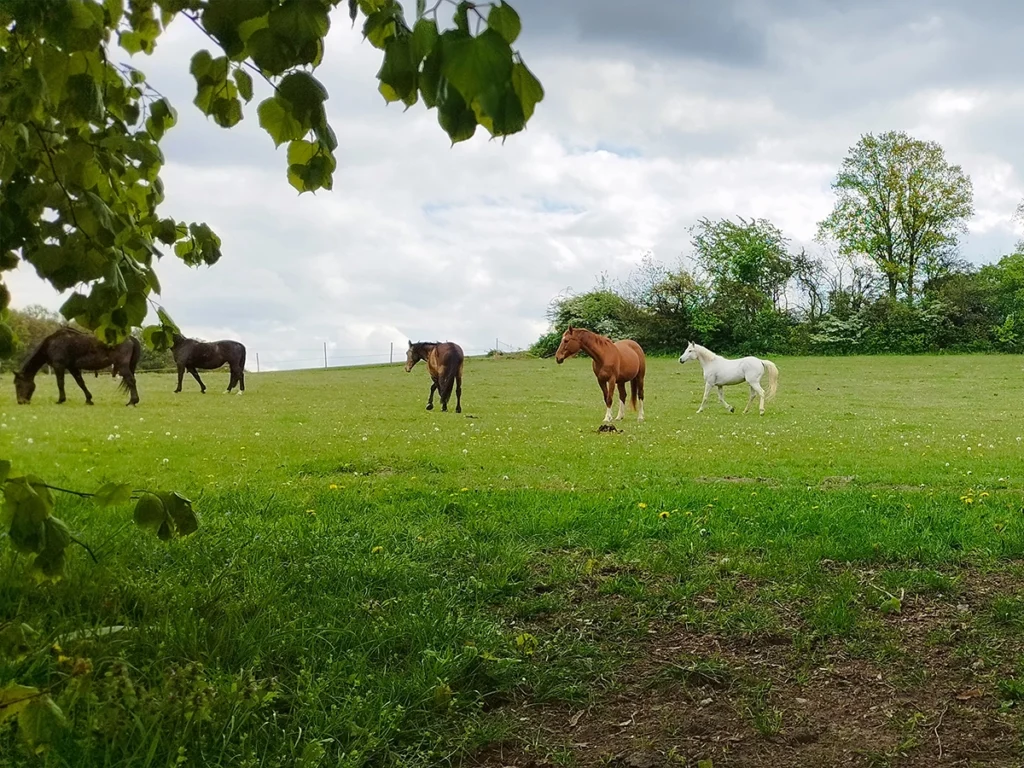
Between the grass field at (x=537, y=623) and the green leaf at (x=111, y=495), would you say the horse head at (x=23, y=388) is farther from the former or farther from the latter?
the green leaf at (x=111, y=495)

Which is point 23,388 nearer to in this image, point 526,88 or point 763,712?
point 763,712

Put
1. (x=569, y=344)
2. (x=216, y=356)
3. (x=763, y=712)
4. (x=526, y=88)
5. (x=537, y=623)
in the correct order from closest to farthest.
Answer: (x=526, y=88)
(x=763, y=712)
(x=537, y=623)
(x=569, y=344)
(x=216, y=356)

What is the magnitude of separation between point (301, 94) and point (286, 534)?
3.87m

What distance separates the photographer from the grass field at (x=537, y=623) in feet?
8.52

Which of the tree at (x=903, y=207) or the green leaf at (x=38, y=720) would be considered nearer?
the green leaf at (x=38, y=720)

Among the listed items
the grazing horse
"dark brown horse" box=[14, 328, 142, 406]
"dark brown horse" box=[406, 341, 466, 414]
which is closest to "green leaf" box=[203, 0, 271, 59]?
"dark brown horse" box=[406, 341, 466, 414]

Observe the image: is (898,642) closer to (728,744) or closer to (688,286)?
(728,744)

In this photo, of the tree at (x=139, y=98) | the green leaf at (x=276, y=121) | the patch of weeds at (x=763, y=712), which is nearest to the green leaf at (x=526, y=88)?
the tree at (x=139, y=98)

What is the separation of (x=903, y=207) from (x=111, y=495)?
52108 millimetres

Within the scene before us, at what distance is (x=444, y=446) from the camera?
1097cm

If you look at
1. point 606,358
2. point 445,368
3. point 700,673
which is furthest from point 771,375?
point 700,673

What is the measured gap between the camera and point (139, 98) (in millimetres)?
2594

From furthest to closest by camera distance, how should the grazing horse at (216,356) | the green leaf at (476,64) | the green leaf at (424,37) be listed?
1. the grazing horse at (216,356)
2. the green leaf at (424,37)
3. the green leaf at (476,64)

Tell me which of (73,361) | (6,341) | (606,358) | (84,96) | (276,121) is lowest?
(6,341)
